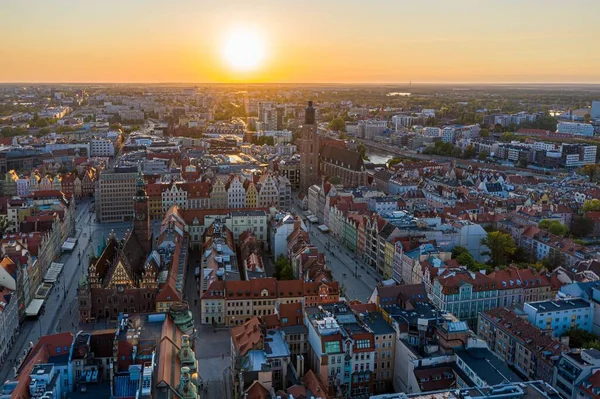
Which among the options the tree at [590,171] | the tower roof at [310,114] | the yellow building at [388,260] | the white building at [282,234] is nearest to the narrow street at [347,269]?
the yellow building at [388,260]

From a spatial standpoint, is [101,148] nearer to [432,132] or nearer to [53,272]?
[53,272]

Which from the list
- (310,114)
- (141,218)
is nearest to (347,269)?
(141,218)

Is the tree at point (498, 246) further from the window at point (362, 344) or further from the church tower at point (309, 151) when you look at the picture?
the church tower at point (309, 151)

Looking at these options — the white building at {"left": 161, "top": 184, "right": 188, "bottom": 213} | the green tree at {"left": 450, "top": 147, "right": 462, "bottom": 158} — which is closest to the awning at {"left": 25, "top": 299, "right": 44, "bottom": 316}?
the white building at {"left": 161, "top": 184, "right": 188, "bottom": 213}

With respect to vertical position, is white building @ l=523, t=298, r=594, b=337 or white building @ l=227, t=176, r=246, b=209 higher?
white building @ l=227, t=176, r=246, b=209

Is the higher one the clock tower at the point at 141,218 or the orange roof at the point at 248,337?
the clock tower at the point at 141,218

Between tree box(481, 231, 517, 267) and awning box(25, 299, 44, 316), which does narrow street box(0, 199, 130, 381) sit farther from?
tree box(481, 231, 517, 267)
